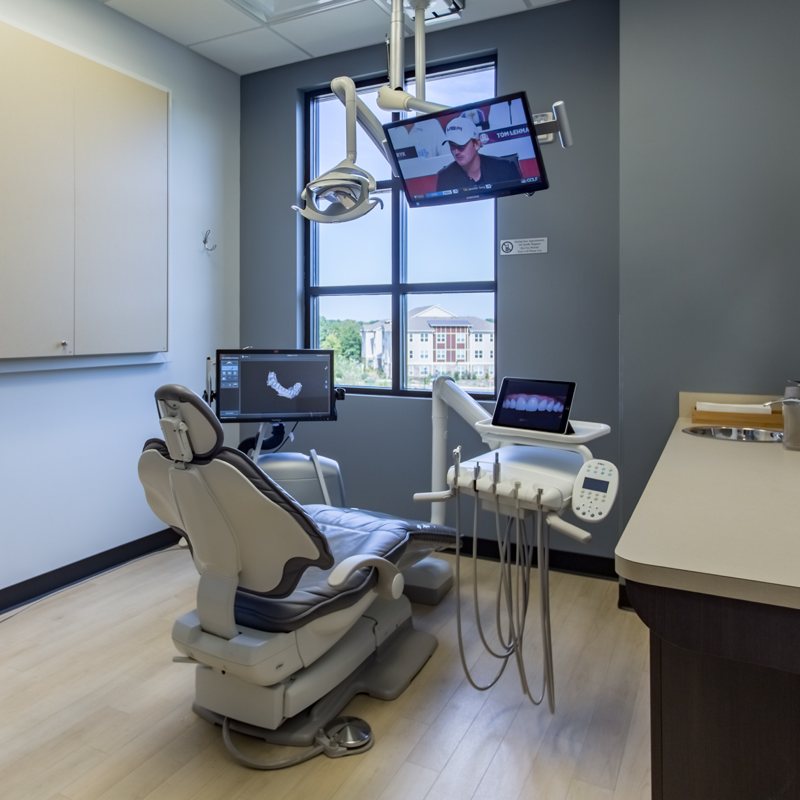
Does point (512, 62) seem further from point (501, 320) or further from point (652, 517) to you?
point (652, 517)

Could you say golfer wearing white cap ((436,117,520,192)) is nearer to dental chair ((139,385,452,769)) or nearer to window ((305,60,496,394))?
window ((305,60,496,394))

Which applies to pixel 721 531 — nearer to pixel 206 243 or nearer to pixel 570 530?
pixel 570 530

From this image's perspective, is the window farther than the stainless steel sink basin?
Yes

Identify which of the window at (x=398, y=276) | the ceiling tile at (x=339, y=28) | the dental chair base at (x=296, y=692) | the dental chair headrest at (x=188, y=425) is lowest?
the dental chair base at (x=296, y=692)

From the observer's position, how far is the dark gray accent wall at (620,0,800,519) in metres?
2.38

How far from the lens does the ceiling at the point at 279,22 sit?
304 cm

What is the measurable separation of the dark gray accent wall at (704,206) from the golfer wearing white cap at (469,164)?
24.7 inches

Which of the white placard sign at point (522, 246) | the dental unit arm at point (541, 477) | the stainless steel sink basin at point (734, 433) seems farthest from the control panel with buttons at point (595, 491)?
the white placard sign at point (522, 246)

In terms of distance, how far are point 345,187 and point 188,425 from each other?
1060 mm

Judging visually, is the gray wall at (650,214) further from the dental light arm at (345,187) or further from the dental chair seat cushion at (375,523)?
the dental light arm at (345,187)

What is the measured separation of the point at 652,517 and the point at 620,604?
1851 millimetres

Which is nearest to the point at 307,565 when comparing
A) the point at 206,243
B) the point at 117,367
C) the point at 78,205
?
the point at 117,367

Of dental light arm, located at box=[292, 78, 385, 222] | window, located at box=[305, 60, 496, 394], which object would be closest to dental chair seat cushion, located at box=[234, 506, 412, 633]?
dental light arm, located at box=[292, 78, 385, 222]

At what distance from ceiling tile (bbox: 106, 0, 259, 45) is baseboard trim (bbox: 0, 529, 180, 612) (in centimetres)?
277
